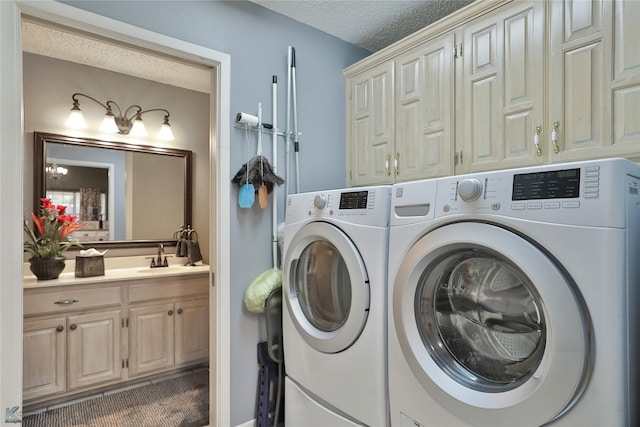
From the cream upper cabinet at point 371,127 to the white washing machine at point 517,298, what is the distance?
2.92ft

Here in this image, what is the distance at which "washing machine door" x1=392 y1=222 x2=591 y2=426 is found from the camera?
2.85 ft

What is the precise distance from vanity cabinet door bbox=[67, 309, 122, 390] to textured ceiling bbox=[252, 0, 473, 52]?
2281mm

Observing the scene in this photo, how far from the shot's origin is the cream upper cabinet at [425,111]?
1780mm

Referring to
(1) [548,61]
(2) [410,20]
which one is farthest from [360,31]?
(1) [548,61]

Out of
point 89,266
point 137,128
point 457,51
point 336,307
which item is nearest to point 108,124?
point 137,128

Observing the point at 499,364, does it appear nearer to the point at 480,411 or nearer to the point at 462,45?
the point at 480,411

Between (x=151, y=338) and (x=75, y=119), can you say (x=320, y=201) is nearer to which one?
(x=151, y=338)

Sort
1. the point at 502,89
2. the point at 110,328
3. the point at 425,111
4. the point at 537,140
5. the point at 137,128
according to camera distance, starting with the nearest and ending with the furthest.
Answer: the point at 537,140 < the point at 502,89 < the point at 425,111 < the point at 110,328 < the point at 137,128

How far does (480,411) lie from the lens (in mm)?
1005

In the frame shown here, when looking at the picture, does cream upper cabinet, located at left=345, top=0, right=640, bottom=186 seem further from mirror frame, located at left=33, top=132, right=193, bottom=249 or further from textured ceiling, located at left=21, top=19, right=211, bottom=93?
mirror frame, located at left=33, top=132, right=193, bottom=249

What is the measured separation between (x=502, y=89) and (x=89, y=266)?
2.77 m

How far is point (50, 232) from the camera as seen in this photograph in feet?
7.85

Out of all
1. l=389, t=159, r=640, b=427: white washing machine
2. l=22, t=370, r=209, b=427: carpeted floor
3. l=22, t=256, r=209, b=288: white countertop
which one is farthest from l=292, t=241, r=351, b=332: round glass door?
l=22, t=256, r=209, b=288: white countertop

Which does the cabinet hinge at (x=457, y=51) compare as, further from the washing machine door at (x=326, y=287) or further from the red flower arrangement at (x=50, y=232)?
the red flower arrangement at (x=50, y=232)
